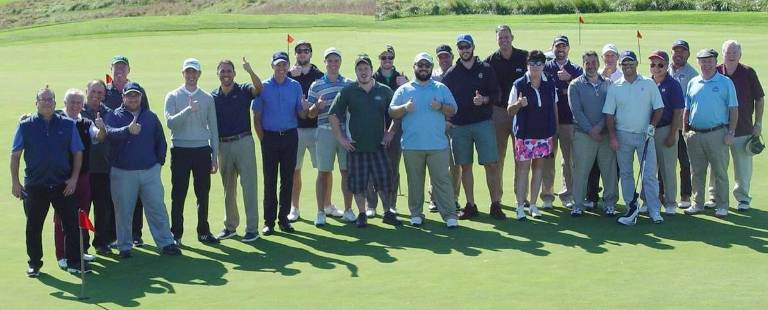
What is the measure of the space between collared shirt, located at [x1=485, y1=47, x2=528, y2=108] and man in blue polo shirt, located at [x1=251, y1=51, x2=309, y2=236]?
2303 millimetres

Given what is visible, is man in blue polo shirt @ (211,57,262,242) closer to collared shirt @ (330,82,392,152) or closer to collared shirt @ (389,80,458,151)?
collared shirt @ (330,82,392,152)

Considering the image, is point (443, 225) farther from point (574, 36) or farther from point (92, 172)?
point (574, 36)

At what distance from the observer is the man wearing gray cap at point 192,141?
12.6m

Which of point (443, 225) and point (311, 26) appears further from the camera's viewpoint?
point (311, 26)

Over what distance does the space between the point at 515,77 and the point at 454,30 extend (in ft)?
64.6

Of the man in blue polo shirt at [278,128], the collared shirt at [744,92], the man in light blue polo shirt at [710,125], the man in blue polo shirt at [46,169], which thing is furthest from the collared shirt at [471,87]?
the man in blue polo shirt at [46,169]

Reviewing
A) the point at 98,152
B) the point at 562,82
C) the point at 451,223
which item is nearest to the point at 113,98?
the point at 98,152

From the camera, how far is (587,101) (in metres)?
13.6

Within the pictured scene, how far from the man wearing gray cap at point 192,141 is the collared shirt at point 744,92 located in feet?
18.4

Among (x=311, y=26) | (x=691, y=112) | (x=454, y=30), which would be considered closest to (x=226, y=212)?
(x=691, y=112)

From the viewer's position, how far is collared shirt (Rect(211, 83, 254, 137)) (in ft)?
42.5

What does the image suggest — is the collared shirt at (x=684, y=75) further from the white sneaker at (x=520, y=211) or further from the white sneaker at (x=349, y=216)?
the white sneaker at (x=349, y=216)

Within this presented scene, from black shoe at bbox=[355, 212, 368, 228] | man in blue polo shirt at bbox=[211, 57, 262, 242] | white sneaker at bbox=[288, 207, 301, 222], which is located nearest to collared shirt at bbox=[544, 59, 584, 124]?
black shoe at bbox=[355, 212, 368, 228]

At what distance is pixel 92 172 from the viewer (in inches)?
487
